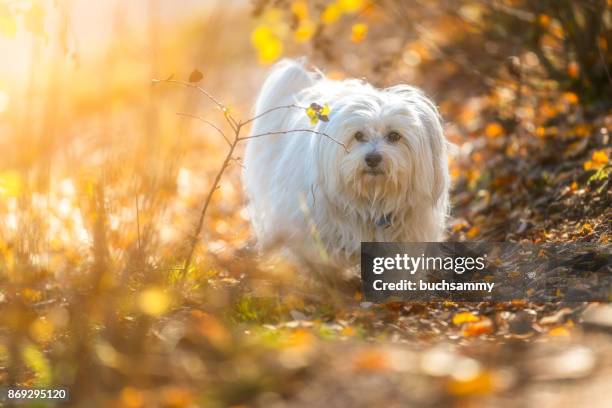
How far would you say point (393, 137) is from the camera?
4.93 metres

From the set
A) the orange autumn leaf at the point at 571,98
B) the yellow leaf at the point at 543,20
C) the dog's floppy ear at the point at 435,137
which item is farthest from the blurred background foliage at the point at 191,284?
the dog's floppy ear at the point at 435,137

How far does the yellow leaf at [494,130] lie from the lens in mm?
7576

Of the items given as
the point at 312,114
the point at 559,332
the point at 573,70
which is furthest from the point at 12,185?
the point at 573,70

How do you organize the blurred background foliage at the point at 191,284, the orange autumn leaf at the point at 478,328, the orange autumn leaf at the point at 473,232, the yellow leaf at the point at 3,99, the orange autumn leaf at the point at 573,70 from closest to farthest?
the blurred background foliage at the point at 191,284, the orange autumn leaf at the point at 478,328, the yellow leaf at the point at 3,99, the orange autumn leaf at the point at 473,232, the orange autumn leaf at the point at 573,70

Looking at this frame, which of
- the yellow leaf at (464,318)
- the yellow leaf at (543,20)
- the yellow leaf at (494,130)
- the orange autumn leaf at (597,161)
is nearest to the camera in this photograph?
the yellow leaf at (464,318)

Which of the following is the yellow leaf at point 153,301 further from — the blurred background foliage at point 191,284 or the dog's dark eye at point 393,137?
the dog's dark eye at point 393,137

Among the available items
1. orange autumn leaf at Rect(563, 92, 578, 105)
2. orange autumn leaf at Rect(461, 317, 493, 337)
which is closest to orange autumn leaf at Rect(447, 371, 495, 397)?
orange autumn leaf at Rect(461, 317, 493, 337)

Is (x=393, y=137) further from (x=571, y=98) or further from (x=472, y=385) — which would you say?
(x=571, y=98)

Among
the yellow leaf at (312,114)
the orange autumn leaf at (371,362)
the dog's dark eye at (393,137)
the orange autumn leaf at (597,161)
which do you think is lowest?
the orange autumn leaf at (371,362)

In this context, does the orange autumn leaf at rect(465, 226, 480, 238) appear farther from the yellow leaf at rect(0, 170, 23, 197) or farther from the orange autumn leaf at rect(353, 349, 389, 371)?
the yellow leaf at rect(0, 170, 23, 197)

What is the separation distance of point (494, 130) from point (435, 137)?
286 centimetres

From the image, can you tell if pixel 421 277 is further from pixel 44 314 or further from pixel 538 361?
pixel 44 314

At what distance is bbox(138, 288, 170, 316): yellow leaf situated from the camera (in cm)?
367

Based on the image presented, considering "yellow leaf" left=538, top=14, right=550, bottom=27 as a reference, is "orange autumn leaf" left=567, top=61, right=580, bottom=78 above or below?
below
